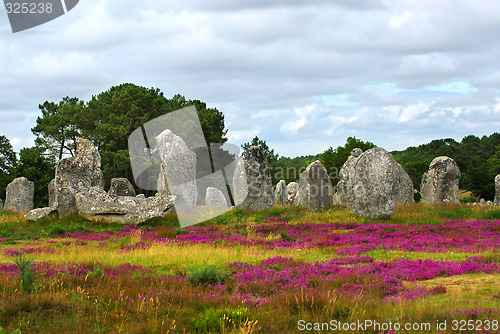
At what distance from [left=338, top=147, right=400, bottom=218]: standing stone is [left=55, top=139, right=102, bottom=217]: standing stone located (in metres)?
Answer: 14.3

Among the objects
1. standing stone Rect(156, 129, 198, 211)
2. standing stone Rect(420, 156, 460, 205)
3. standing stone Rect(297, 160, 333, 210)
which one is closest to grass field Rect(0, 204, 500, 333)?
standing stone Rect(156, 129, 198, 211)

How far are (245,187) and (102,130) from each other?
28845 mm

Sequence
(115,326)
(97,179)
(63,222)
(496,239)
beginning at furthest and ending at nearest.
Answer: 1. (97,179)
2. (63,222)
3. (496,239)
4. (115,326)

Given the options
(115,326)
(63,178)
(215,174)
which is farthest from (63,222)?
(215,174)

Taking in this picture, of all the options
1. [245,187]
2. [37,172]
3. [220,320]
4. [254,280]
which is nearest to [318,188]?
[245,187]

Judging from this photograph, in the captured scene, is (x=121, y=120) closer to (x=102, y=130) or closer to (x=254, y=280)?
(x=102, y=130)

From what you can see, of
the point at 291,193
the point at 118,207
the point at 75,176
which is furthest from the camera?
the point at 291,193

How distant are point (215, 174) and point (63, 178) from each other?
1313 inches

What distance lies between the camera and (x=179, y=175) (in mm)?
27516

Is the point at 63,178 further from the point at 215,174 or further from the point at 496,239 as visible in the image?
the point at 215,174

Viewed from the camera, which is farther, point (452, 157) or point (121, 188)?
point (452, 157)

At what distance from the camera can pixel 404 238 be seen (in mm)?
18156

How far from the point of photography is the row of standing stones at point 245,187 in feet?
74.1

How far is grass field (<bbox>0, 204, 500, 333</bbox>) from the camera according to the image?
743 centimetres
